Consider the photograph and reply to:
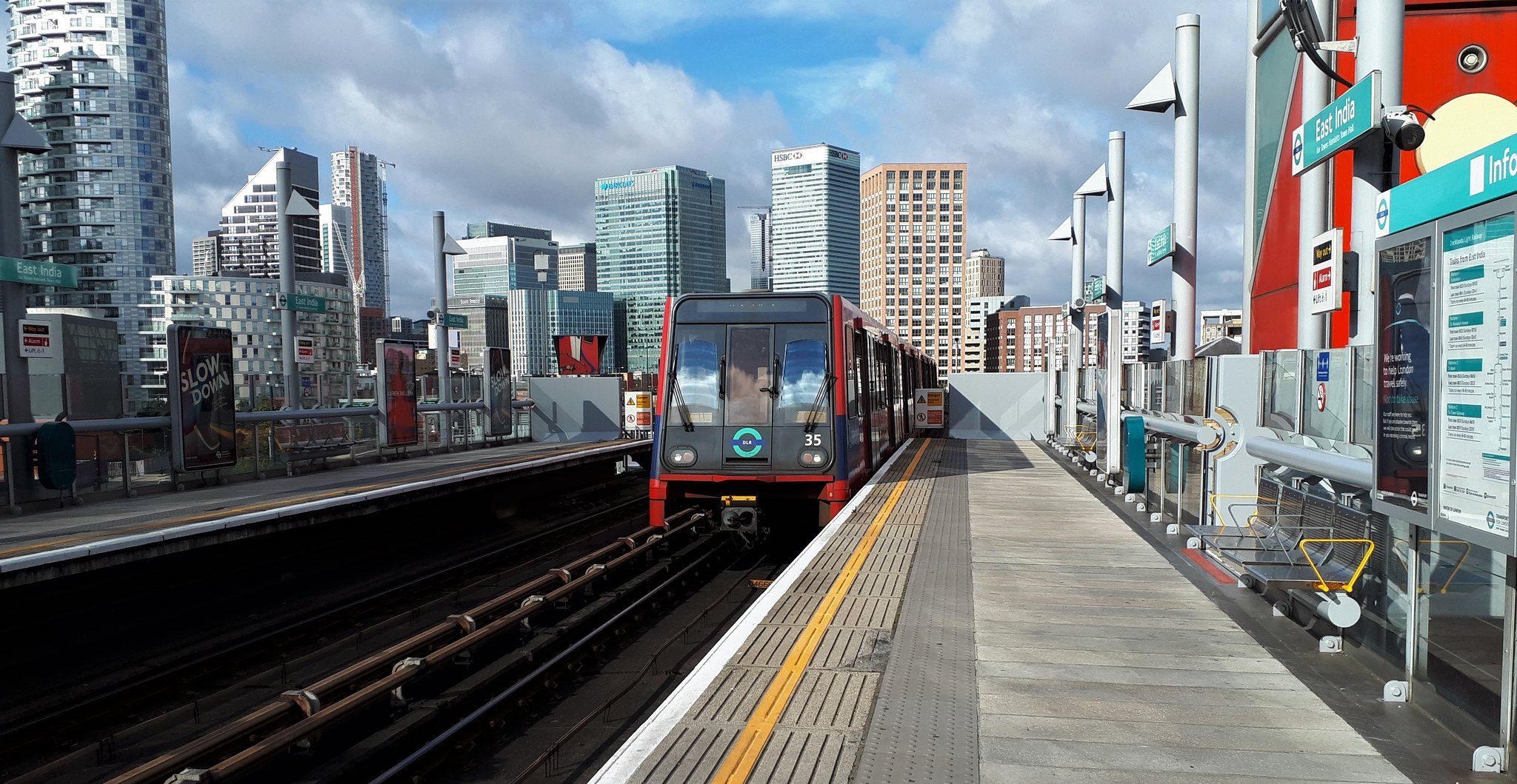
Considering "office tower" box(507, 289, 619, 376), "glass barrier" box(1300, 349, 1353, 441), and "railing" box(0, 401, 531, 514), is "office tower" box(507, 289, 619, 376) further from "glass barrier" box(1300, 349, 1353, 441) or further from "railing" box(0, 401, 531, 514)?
"glass barrier" box(1300, 349, 1353, 441)

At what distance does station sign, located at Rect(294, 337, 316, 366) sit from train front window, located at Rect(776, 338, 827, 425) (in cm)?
1103

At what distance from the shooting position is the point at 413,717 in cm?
725

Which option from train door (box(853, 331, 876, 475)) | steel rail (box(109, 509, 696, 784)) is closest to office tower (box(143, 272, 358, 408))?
train door (box(853, 331, 876, 475))

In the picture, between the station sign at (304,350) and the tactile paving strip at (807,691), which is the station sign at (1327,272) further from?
the station sign at (304,350)

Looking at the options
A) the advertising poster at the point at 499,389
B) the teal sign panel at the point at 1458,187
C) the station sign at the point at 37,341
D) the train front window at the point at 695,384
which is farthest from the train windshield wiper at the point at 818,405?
the advertising poster at the point at 499,389

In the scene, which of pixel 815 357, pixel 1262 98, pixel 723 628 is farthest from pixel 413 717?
pixel 1262 98

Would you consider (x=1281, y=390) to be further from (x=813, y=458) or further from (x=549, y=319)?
(x=549, y=319)

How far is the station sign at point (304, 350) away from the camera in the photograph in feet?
63.6

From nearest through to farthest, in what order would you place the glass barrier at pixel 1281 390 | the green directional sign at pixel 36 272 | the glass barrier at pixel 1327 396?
the glass barrier at pixel 1327 396, the glass barrier at pixel 1281 390, the green directional sign at pixel 36 272

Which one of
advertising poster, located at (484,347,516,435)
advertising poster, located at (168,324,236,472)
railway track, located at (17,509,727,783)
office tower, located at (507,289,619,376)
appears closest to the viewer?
railway track, located at (17,509,727,783)

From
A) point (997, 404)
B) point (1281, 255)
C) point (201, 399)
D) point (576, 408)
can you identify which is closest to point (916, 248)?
point (997, 404)

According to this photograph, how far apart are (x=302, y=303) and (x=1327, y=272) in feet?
56.2

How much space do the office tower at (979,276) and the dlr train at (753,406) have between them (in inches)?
6661

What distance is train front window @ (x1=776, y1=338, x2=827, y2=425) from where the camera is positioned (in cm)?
1292
